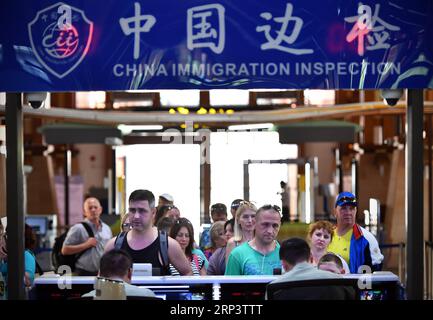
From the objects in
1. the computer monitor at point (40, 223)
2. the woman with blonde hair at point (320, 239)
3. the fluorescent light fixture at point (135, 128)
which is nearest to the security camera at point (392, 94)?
the woman with blonde hair at point (320, 239)

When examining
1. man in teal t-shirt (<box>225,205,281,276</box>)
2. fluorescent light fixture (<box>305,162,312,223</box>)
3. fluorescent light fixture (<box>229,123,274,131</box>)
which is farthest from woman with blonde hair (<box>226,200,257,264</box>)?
fluorescent light fixture (<box>305,162,312,223</box>)

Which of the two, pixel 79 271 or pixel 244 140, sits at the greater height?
pixel 244 140

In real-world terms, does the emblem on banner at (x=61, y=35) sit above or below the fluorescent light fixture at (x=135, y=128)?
below

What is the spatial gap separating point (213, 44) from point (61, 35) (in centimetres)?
68

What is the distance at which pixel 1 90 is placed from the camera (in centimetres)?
456

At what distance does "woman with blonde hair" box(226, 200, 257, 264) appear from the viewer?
6820mm

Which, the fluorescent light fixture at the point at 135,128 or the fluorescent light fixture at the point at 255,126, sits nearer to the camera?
the fluorescent light fixture at the point at 135,128

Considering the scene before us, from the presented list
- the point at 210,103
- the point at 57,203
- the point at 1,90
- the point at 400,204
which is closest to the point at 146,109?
the point at 210,103

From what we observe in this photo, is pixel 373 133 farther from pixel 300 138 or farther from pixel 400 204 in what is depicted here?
pixel 300 138

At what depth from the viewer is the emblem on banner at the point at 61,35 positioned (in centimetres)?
456

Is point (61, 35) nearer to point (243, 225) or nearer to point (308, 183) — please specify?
point (243, 225)

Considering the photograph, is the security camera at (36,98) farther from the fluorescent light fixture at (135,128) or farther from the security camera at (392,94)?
the fluorescent light fixture at (135,128)

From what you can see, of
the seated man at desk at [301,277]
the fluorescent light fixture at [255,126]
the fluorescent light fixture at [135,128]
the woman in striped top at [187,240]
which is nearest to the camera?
the seated man at desk at [301,277]

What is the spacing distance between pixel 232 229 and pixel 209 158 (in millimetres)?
6722
